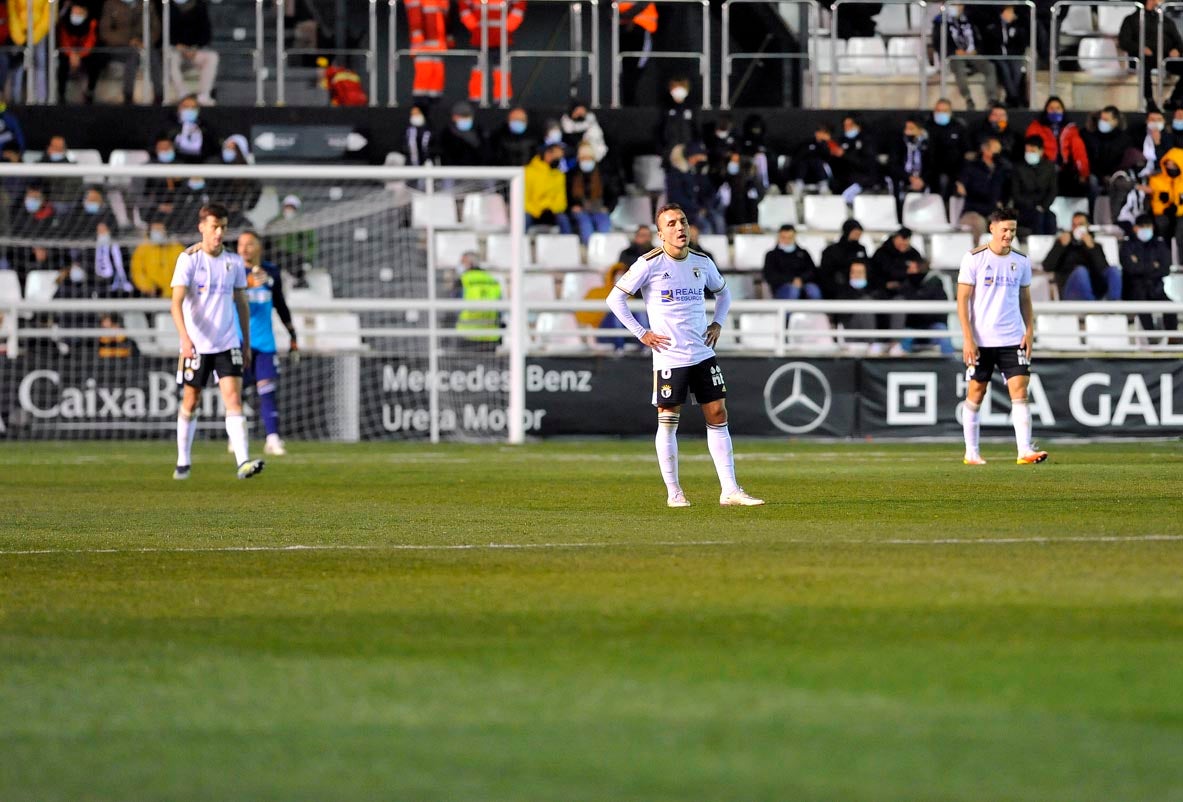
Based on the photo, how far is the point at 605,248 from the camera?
24.3 m

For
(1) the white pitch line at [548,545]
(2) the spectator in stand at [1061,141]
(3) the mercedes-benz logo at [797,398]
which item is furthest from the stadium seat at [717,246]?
(1) the white pitch line at [548,545]

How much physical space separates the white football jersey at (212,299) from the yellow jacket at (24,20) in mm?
11755

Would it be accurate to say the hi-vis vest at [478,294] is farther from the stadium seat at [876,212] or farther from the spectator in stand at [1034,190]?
the spectator in stand at [1034,190]

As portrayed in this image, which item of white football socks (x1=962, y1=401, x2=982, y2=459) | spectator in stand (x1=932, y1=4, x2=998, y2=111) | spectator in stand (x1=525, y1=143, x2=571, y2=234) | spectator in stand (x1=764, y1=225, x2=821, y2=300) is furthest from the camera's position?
spectator in stand (x1=932, y1=4, x2=998, y2=111)

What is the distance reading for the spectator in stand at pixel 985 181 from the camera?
82.3ft

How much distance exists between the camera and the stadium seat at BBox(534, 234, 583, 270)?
24266 mm

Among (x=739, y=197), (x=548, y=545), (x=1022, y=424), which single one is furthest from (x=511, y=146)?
(x=548, y=545)

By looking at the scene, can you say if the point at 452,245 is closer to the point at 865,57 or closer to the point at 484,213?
the point at 484,213

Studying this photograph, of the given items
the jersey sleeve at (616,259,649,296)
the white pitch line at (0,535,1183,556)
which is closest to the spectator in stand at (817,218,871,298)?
the jersey sleeve at (616,259,649,296)

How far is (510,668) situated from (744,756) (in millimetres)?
1298

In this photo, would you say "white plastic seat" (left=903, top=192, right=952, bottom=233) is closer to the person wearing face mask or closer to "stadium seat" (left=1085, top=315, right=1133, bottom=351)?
the person wearing face mask

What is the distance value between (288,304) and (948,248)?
896cm

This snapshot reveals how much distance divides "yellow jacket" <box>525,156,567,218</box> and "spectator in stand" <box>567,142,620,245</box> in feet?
0.72

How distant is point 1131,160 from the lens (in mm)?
25719
